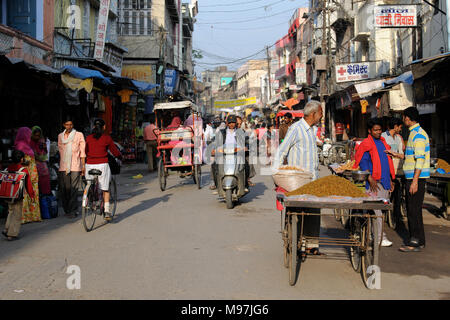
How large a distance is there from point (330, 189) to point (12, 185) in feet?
17.3

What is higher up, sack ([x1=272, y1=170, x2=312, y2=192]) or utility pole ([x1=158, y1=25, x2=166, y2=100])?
utility pole ([x1=158, y1=25, x2=166, y2=100])

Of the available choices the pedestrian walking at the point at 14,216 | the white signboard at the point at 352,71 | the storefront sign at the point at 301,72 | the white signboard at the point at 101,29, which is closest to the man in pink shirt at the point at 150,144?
the white signboard at the point at 101,29

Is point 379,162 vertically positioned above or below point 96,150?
below

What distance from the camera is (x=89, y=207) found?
8266 mm

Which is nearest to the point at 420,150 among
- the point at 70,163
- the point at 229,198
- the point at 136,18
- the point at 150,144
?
the point at 229,198

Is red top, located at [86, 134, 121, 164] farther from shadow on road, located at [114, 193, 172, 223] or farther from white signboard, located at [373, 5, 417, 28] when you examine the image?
white signboard, located at [373, 5, 417, 28]

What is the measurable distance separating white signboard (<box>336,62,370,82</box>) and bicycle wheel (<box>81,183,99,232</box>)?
16.5 meters

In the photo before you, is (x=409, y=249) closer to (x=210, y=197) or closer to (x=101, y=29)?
(x=210, y=197)

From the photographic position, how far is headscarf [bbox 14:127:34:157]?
861 cm

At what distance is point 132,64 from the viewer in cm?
3403

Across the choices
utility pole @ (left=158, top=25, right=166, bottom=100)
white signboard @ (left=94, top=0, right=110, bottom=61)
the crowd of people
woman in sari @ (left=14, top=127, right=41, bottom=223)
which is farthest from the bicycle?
utility pole @ (left=158, top=25, right=166, bottom=100)

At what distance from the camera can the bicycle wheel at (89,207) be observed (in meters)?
8.02

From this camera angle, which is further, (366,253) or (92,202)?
(92,202)

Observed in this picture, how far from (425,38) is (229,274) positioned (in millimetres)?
14882
